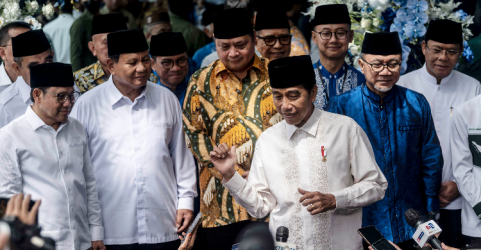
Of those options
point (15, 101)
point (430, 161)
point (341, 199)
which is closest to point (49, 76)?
point (15, 101)

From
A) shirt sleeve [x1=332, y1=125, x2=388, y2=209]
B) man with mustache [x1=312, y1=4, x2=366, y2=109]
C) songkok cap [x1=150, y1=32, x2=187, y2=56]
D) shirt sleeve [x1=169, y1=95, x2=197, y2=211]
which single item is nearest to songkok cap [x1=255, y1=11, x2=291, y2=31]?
man with mustache [x1=312, y1=4, x2=366, y2=109]

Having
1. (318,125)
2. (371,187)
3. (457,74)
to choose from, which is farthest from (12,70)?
(457,74)

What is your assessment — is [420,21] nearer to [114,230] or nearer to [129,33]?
[129,33]

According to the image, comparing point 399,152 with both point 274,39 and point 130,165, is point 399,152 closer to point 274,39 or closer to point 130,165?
point 274,39

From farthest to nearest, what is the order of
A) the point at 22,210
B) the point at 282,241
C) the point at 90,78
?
the point at 90,78 < the point at 282,241 < the point at 22,210

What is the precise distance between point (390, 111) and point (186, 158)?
136 centimetres

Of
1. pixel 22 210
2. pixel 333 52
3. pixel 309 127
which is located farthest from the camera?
pixel 333 52

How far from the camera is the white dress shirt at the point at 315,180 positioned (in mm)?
3107

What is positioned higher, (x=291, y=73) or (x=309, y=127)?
(x=291, y=73)

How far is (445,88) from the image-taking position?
4418mm

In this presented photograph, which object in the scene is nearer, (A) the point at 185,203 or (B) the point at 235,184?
(B) the point at 235,184

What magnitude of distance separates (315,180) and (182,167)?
1093mm

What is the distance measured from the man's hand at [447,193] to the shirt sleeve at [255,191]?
4.90 feet

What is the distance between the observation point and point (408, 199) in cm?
364
